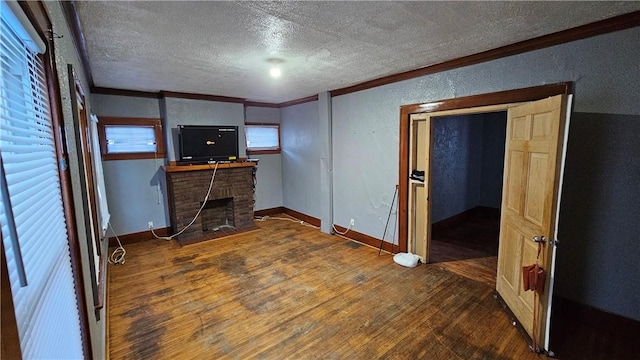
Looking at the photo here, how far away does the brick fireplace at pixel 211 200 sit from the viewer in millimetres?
4605

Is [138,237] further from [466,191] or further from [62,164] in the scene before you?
[466,191]

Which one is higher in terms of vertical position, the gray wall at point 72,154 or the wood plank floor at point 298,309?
the gray wall at point 72,154

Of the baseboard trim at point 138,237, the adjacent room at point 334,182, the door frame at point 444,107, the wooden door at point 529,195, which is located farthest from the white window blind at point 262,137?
the wooden door at point 529,195

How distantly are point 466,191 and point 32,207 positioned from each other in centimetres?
600

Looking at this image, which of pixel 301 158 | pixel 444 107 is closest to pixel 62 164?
pixel 444 107

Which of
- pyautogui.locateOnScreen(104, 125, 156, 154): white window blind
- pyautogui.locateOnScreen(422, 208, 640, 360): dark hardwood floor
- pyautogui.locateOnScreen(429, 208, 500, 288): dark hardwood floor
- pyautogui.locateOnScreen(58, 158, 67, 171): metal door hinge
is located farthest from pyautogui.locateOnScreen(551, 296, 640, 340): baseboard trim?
pyautogui.locateOnScreen(104, 125, 156, 154): white window blind

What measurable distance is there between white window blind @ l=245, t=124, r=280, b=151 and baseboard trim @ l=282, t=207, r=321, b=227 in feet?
4.54

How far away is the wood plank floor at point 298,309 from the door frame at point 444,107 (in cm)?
67

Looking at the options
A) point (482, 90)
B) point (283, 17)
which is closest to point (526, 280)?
point (482, 90)

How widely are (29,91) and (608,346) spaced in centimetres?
373

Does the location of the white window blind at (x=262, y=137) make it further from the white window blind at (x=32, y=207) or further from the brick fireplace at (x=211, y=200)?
the white window blind at (x=32, y=207)

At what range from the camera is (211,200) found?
16.7 feet

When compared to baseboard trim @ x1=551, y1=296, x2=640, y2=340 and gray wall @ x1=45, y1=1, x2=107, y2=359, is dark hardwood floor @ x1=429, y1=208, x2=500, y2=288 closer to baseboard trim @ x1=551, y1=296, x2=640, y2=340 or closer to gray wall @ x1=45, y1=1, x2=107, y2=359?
baseboard trim @ x1=551, y1=296, x2=640, y2=340

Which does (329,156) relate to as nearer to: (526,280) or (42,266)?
(526,280)
